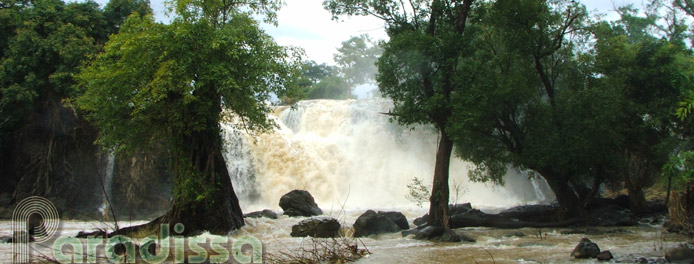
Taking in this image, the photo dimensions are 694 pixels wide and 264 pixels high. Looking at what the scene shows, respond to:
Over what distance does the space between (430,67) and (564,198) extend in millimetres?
6851

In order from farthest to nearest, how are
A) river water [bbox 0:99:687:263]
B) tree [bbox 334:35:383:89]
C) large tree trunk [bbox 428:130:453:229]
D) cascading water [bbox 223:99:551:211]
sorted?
tree [bbox 334:35:383:89] → cascading water [bbox 223:99:551:211] → large tree trunk [bbox 428:130:453:229] → river water [bbox 0:99:687:263]

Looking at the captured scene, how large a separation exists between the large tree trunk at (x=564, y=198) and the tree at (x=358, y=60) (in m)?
55.5

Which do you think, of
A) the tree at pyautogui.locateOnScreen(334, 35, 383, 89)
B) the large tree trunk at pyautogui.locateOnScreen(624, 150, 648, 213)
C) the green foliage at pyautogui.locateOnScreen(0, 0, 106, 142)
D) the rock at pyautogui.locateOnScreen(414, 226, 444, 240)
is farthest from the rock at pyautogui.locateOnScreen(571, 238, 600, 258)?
the tree at pyautogui.locateOnScreen(334, 35, 383, 89)

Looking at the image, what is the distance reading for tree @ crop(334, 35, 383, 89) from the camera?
7238 centimetres

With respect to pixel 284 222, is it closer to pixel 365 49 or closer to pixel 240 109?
pixel 240 109

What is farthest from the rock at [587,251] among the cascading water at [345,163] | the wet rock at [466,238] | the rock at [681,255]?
the cascading water at [345,163]

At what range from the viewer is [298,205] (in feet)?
69.1

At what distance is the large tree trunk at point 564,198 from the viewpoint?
17156 mm

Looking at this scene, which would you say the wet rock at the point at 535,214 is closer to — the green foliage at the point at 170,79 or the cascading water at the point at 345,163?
the cascading water at the point at 345,163

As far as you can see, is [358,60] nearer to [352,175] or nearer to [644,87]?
[352,175]

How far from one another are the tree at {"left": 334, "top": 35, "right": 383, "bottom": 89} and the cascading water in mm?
36816

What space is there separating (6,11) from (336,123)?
19.1 meters

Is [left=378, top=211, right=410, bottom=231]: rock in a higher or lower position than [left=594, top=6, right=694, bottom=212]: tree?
lower

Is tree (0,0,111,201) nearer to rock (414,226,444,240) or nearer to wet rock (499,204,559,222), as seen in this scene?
rock (414,226,444,240)
